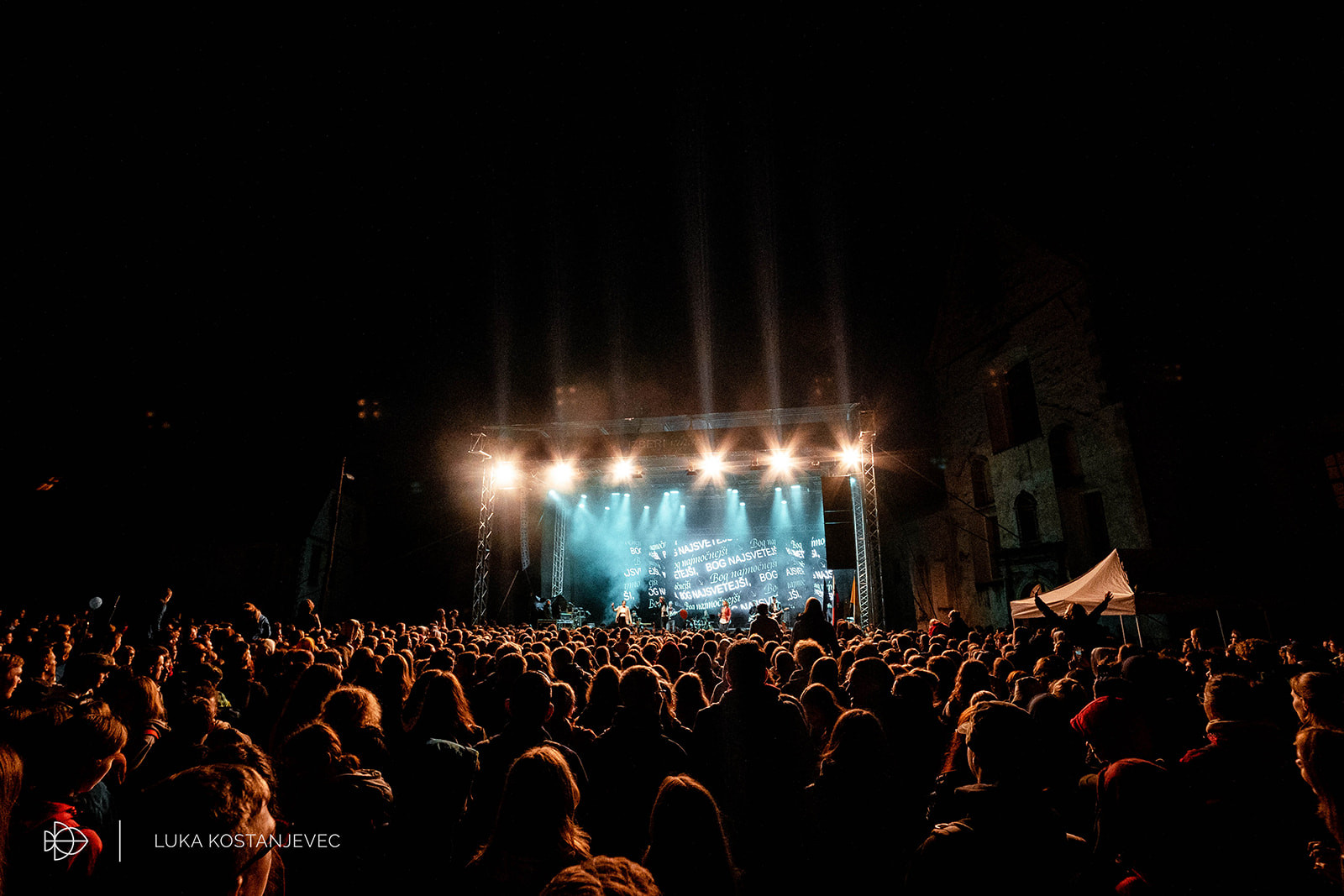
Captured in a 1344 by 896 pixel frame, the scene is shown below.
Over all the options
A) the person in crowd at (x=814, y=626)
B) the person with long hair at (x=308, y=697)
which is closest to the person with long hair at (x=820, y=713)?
the person with long hair at (x=308, y=697)

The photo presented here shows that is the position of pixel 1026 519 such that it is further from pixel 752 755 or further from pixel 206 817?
pixel 206 817

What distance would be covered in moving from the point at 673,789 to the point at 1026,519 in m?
23.8

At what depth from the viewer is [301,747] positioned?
2621mm

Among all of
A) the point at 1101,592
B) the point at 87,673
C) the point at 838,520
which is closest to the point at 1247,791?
the point at 87,673

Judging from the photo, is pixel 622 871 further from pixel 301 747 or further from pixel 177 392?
pixel 177 392

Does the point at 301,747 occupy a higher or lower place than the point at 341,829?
higher

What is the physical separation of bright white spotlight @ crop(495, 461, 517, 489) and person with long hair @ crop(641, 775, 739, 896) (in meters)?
21.0

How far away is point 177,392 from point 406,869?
32018mm

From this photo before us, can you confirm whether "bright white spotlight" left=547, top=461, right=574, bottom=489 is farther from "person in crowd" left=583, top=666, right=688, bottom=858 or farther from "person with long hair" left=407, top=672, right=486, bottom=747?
"person in crowd" left=583, top=666, right=688, bottom=858

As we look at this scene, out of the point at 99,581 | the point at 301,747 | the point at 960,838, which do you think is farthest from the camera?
the point at 99,581

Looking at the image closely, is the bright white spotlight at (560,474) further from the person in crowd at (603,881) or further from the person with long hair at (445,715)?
the person in crowd at (603,881)

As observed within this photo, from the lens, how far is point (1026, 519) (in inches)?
850

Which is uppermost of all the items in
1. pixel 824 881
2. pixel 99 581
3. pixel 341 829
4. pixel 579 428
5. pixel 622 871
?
pixel 579 428

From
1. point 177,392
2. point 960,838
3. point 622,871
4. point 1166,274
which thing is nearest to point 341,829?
point 622,871
